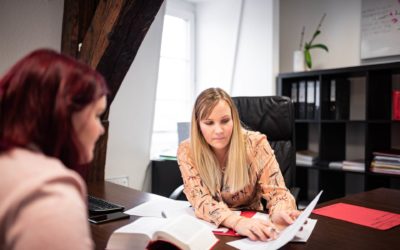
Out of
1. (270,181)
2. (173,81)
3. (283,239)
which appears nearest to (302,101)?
(173,81)

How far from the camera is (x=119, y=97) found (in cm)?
250

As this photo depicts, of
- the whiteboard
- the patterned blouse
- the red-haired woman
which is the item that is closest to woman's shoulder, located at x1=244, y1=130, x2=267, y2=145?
the patterned blouse

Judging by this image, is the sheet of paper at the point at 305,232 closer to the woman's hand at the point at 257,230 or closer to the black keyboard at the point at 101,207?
the woman's hand at the point at 257,230

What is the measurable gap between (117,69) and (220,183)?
85 cm

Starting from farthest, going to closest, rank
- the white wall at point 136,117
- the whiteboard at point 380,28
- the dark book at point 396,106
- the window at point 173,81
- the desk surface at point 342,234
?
the window at point 173,81 → the whiteboard at point 380,28 → the white wall at point 136,117 → the dark book at point 396,106 → the desk surface at point 342,234

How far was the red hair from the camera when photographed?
0.48 metres

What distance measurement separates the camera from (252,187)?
1587mm

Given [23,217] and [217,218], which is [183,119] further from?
[23,217]

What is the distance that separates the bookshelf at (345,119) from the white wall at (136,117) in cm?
112

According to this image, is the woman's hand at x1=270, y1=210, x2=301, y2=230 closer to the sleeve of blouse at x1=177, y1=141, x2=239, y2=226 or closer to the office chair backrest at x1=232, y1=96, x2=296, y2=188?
the sleeve of blouse at x1=177, y1=141, x2=239, y2=226

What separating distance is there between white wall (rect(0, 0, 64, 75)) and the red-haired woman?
5.43 feet

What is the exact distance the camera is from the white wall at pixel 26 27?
1.92 meters

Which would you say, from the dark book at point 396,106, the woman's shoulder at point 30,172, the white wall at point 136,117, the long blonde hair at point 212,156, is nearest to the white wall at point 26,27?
the white wall at point 136,117

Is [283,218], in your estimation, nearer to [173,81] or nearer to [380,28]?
[380,28]
